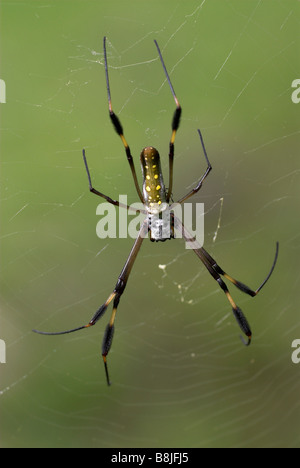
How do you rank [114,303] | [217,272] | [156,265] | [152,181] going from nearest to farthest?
[152,181], [114,303], [217,272], [156,265]

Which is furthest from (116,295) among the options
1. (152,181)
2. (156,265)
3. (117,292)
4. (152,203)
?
(156,265)

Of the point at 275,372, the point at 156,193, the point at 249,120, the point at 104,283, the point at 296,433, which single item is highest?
the point at 249,120

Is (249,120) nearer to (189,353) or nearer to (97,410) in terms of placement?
(189,353)

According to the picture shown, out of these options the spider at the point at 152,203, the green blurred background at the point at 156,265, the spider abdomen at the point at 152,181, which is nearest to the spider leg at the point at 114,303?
the spider at the point at 152,203

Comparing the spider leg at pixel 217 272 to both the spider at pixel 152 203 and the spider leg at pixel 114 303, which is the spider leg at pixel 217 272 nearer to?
the spider at pixel 152 203

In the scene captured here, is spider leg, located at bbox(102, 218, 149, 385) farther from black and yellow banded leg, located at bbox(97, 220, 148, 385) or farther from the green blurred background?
the green blurred background

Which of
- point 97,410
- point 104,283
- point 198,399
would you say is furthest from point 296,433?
point 104,283

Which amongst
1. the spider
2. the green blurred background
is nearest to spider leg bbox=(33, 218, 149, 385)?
the spider

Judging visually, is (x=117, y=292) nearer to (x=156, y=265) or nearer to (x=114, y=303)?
(x=114, y=303)
